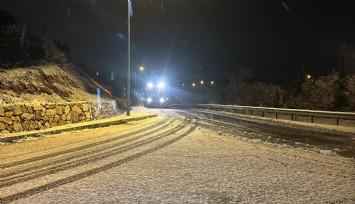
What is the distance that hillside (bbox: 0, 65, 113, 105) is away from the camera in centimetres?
1640

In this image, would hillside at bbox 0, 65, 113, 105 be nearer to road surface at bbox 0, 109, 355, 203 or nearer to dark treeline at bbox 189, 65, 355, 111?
road surface at bbox 0, 109, 355, 203

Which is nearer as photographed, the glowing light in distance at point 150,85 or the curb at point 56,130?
the curb at point 56,130

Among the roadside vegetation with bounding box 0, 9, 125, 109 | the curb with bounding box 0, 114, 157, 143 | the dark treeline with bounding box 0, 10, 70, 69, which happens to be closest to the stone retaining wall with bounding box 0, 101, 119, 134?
the curb with bounding box 0, 114, 157, 143

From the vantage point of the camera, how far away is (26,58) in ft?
81.5

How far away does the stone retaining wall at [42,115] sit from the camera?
542 inches

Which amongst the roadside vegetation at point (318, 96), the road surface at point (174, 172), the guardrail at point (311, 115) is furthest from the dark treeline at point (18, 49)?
the roadside vegetation at point (318, 96)

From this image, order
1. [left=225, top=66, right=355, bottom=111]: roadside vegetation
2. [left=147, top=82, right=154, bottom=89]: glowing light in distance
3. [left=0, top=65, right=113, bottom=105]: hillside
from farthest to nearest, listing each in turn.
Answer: [left=147, top=82, right=154, bottom=89]: glowing light in distance
[left=225, top=66, right=355, bottom=111]: roadside vegetation
[left=0, top=65, right=113, bottom=105]: hillside

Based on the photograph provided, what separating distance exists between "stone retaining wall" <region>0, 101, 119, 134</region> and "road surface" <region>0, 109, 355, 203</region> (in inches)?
84.2

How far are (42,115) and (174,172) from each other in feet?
34.3

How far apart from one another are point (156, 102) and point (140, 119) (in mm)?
41447

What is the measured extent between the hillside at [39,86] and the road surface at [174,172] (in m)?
5.07

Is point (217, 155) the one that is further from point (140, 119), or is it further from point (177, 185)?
point (140, 119)

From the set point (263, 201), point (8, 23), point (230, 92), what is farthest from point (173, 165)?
point (230, 92)

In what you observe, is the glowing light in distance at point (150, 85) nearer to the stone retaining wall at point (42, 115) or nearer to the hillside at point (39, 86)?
the hillside at point (39, 86)
